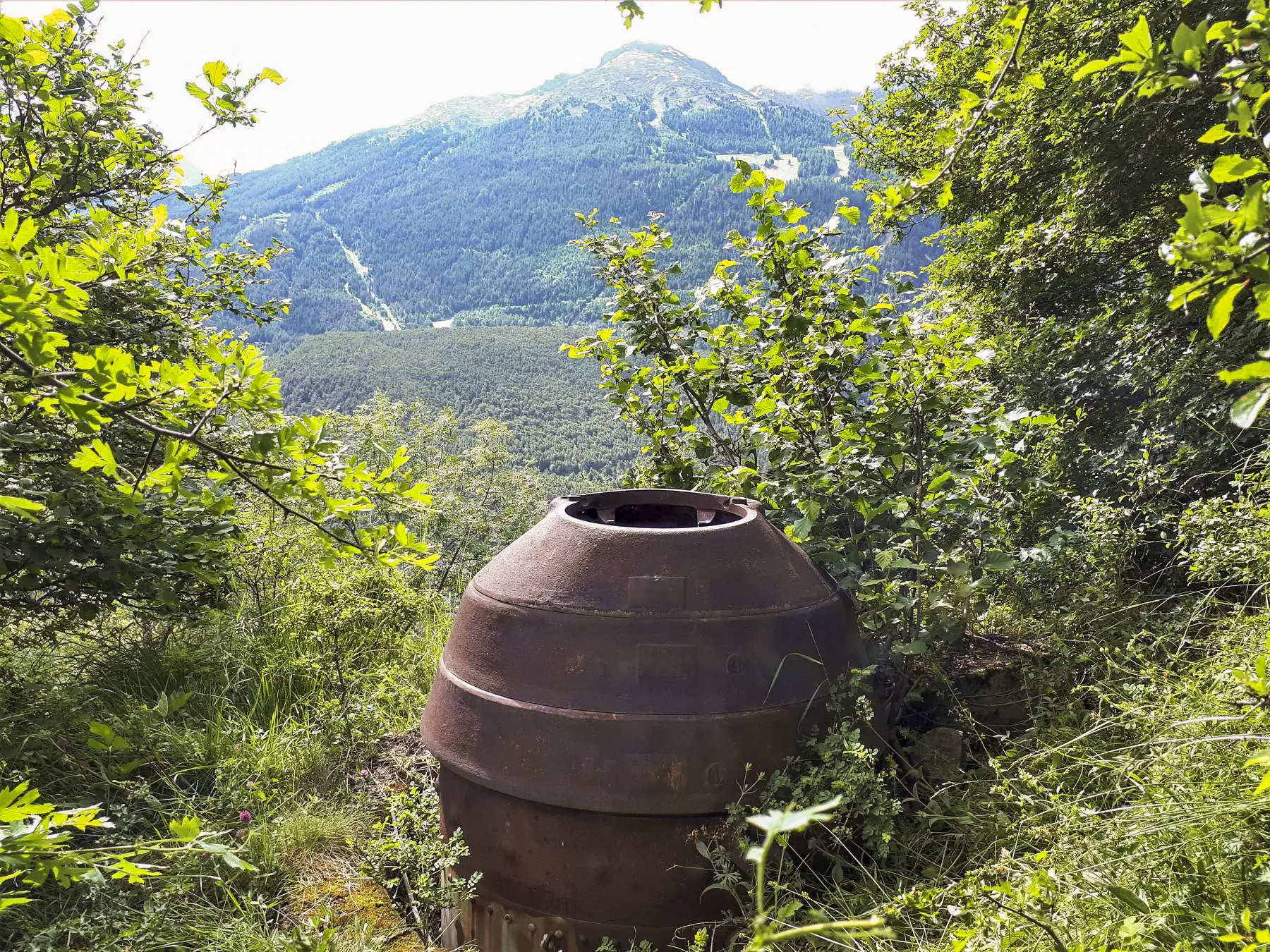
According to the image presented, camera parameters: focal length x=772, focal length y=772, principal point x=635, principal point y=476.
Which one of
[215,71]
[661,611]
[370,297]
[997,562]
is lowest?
[997,562]

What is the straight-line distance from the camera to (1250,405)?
3.64 ft

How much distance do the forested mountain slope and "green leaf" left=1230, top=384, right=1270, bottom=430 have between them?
42.7 m

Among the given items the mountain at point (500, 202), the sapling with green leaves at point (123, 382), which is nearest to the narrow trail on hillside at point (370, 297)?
the mountain at point (500, 202)

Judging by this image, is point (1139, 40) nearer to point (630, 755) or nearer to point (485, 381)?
point (630, 755)

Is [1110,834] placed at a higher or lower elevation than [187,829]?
lower

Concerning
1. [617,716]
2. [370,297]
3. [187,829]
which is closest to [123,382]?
[187,829]

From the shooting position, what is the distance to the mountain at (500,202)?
119625 millimetres

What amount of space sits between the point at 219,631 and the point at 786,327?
411 cm

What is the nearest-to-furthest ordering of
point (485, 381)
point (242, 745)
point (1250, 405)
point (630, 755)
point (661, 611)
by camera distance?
point (1250, 405) → point (630, 755) → point (661, 611) → point (242, 745) → point (485, 381)

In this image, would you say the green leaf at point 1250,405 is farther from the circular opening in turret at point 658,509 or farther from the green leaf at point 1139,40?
the circular opening in turret at point 658,509

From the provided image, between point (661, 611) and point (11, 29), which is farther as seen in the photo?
point (661, 611)

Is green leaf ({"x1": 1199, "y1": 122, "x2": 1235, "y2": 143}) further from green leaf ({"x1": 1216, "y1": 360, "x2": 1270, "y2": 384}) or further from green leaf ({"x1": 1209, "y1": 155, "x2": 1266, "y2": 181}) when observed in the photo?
green leaf ({"x1": 1216, "y1": 360, "x2": 1270, "y2": 384})

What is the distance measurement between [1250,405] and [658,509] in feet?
8.99

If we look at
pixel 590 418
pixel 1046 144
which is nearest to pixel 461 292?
pixel 590 418
